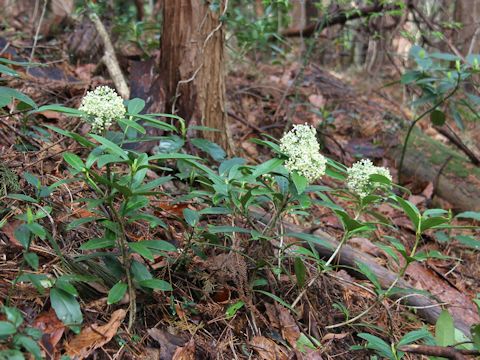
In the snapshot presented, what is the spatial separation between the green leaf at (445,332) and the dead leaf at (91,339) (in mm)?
1476

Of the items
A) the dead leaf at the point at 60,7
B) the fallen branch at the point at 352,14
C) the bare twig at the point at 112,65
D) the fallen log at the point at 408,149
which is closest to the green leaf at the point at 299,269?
the bare twig at the point at 112,65

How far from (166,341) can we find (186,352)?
0.11 m

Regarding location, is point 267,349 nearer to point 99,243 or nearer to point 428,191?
point 99,243

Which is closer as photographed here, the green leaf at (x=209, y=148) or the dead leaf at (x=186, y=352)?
the dead leaf at (x=186, y=352)

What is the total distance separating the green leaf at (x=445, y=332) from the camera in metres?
2.23

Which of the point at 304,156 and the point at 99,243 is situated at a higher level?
the point at 304,156

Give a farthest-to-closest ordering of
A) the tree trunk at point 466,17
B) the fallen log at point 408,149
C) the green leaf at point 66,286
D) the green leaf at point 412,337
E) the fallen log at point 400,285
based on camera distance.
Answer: the tree trunk at point 466,17 → the fallen log at point 408,149 → the fallen log at point 400,285 → the green leaf at point 412,337 → the green leaf at point 66,286

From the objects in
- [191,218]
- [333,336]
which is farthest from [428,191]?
[191,218]

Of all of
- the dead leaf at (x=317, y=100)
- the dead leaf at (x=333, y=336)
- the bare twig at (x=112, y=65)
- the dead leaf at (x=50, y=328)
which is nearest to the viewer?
the dead leaf at (x=50, y=328)

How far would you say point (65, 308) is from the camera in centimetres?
184

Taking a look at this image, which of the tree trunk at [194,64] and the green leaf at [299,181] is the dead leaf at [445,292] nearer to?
the green leaf at [299,181]

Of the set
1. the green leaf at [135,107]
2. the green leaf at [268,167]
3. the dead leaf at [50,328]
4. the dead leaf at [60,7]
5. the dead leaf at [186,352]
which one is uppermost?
the dead leaf at [60,7]

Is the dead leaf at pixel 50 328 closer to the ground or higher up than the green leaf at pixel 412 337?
higher up

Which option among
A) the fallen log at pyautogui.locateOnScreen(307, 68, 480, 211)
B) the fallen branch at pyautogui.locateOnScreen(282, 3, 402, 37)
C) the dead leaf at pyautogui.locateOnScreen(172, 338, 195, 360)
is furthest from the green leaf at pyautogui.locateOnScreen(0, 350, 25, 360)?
the fallen branch at pyautogui.locateOnScreen(282, 3, 402, 37)
